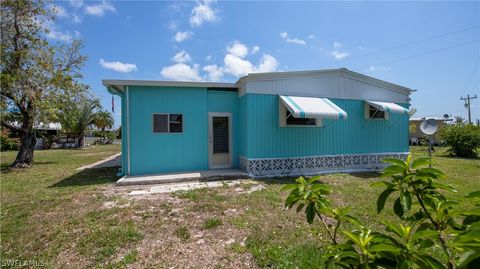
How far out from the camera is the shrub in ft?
3.12

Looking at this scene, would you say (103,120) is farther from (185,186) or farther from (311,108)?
(311,108)

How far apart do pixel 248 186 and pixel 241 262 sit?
12.4 ft

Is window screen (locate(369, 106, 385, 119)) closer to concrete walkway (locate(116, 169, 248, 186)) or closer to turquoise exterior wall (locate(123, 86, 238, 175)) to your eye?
turquoise exterior wall (locate(123, 86, 238, 175))

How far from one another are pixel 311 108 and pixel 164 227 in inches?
233

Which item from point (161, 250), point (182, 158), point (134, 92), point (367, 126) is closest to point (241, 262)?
point (161, 250)

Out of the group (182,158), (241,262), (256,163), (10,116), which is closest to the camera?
(241,262)

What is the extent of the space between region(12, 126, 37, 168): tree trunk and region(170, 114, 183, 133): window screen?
8378mm

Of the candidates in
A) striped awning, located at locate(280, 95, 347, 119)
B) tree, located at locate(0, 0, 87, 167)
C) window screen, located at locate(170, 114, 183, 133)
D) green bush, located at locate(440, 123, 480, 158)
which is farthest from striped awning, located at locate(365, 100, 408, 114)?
tree, located at locate(0, 0, 87, 167)

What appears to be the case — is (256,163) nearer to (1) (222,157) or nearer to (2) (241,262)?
(1) (222,157)

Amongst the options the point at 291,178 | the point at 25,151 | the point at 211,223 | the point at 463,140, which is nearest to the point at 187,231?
the point at 211,223

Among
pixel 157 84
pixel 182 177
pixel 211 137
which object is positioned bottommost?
pixel 182 177

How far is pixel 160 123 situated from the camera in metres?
8.46

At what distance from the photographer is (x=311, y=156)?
8.81 metres

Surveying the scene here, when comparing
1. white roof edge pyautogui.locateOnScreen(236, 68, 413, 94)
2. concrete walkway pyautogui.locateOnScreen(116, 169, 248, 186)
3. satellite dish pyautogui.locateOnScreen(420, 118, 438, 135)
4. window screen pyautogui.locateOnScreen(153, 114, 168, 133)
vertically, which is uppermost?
white roof edge pyautogui.locateOnScreen(236, 68, 413, 94)
